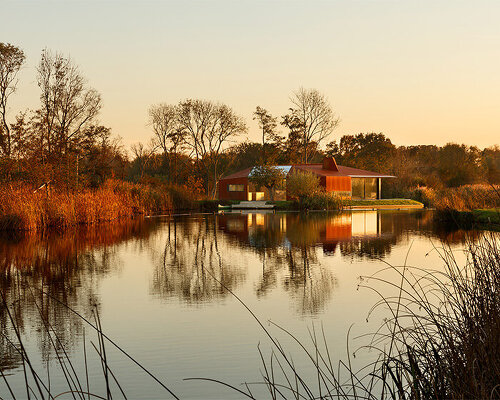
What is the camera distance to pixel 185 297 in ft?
30.0

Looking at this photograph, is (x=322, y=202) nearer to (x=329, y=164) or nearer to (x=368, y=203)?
(x=368, y=203)

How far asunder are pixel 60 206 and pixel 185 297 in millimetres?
14384

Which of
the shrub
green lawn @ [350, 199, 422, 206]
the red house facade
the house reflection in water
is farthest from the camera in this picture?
the red house facade

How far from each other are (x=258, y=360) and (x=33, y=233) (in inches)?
617

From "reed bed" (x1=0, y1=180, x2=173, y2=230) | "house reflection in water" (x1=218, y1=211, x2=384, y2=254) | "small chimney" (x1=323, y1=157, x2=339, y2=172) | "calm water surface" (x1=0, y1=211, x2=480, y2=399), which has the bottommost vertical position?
"calm water surface" (x1=0, y1=211, x2=480, y2=399)

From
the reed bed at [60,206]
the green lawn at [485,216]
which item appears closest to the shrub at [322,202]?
the reed bed at [60,206]

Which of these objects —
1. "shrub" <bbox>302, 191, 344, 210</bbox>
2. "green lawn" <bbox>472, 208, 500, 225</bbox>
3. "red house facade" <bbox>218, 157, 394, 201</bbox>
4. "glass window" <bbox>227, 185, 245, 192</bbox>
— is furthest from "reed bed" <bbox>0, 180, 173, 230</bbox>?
"glass window" <bbox>227, 185, 245, 192</bbox>

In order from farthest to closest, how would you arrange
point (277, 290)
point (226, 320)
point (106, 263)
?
point (106, 263)
point (277, 290)
point (226, 320)

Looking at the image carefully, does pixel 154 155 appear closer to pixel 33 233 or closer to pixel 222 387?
pixel 33 233

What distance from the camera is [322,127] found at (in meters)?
60.8

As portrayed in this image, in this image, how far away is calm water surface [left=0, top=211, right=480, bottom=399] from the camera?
5.63 meters

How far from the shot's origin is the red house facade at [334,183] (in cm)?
4838

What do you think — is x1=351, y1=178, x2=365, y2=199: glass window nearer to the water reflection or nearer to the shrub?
the shrub

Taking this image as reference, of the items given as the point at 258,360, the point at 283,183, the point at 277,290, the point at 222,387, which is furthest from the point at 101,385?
the point at 283,183
